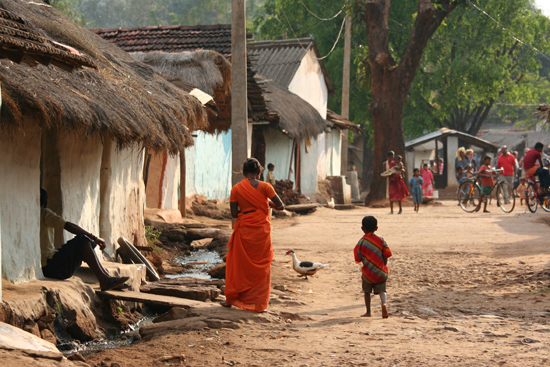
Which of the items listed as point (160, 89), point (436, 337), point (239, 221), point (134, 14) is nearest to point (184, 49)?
point (160, 89)

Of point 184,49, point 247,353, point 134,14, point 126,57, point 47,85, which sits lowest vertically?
point 247,353

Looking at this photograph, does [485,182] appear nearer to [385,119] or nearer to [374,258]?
[385,119]

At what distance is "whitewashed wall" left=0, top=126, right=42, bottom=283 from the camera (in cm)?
619

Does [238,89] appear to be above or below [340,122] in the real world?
below

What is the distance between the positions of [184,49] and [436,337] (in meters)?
12.6

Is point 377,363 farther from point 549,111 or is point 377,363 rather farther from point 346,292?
point 549,111

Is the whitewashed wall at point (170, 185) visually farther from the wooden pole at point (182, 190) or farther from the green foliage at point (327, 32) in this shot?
the green foliage at point (327, 32)

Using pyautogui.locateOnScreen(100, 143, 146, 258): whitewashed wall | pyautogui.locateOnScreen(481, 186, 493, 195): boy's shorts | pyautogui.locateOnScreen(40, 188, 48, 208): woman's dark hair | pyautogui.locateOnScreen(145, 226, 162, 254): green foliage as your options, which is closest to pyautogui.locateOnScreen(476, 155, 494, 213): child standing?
pyautogui.locateOnScreen(481, 186, 493, 195): boy's shorts

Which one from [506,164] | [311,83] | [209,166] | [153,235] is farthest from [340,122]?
[153,235]

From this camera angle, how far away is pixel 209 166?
17.4 metres

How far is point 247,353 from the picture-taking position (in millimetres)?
5230

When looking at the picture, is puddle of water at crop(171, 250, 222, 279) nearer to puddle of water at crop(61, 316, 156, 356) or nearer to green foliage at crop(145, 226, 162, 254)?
green foliage at crop(145, 226, 162, 254)

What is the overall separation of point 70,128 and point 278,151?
15527mm

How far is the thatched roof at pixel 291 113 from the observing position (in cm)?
1938
